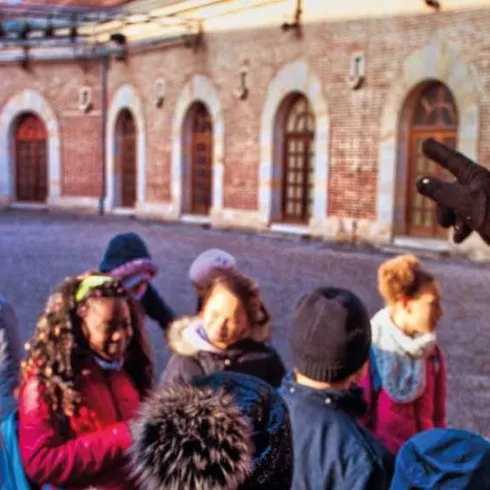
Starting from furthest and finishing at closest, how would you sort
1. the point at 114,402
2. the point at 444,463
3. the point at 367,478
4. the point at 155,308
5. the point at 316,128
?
1. the point at 316,128
2. the point at 155,308
3. the point at 114,402
4. the point at 367,478
5. the point at 444,463

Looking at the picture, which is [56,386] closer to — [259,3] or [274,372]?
[274,372]

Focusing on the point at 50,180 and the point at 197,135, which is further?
the point at 50,180

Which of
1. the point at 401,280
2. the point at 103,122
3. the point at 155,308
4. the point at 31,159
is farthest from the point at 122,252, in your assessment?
the point at 31,159

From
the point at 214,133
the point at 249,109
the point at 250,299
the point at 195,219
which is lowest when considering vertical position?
the point at 195,219

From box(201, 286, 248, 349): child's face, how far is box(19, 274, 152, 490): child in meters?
0.35

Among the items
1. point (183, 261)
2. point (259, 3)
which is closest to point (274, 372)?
point (183, 261)

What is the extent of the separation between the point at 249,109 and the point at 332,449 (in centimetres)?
1583

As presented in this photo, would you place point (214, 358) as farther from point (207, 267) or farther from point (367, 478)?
point (367, 478)

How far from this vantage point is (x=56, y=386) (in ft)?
8.10

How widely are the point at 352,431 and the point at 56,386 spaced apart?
0.92m

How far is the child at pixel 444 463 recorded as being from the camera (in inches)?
67.0

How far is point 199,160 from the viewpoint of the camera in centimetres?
1986

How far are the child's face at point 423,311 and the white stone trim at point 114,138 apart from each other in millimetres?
18268

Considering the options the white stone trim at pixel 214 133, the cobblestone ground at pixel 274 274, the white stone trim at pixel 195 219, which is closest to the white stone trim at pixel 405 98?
the cobblestone ground at pixel 274 274
